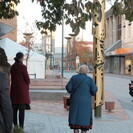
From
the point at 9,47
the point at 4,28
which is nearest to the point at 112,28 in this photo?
the point at 9,47

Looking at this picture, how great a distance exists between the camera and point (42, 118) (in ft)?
37.6

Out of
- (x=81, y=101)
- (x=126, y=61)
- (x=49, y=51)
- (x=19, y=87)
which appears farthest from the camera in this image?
(x=49, y=51)

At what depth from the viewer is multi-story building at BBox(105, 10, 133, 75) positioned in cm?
6027

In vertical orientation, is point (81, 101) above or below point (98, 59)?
below

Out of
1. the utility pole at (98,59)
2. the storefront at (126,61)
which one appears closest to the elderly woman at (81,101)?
the utility pole at (98,59)

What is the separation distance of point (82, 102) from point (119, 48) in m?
60.2

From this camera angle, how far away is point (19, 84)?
8219mm

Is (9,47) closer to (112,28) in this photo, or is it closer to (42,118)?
(42,118)

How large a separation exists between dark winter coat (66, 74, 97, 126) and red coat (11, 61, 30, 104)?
54.9 inches

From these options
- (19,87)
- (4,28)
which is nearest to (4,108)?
(4,28)

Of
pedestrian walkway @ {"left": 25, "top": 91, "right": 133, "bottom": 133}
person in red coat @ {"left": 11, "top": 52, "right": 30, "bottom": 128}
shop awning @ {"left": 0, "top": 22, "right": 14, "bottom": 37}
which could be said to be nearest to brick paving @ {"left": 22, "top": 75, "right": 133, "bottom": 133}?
pedestrian walkway @ {"left": 25, "top": 91, "right": 133, "bottom": 133}

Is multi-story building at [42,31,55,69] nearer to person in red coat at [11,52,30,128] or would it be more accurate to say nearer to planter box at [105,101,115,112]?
planter box at [105,101,115,112]

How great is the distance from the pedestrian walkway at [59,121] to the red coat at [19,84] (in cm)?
106

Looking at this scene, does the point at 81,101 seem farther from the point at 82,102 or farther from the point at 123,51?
the point at 123,51
